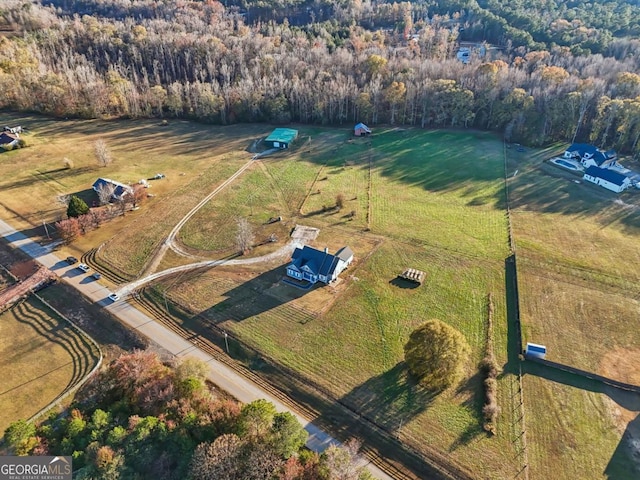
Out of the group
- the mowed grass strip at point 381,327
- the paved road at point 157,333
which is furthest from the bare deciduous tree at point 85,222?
the mowed grass strip at point 381,327

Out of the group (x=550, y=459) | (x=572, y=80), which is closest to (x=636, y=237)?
(x=550, y=459)

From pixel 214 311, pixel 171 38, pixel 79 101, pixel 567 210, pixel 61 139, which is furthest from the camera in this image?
pixel 171 38

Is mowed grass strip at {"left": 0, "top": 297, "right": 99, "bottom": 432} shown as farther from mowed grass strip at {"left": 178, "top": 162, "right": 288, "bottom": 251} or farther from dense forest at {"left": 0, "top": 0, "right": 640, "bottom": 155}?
dense forest at {"left": 0, "top": 0, "right": 640, "bottom": 155}

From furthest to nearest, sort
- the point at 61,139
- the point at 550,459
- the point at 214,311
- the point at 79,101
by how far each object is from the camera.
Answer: the point at 79,101 → the point at 61,139 → the point at 214,311 → the point at 550,459

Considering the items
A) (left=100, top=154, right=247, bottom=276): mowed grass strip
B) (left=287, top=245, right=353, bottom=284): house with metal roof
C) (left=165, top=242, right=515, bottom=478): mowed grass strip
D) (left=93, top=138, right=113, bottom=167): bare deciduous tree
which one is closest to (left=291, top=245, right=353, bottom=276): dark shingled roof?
(left=287, top=245, right=353, bottom=284): house with metal roof

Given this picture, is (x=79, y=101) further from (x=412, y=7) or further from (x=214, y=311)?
(x=412, y=7)

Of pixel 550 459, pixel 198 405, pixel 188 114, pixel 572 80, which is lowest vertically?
pixel 550 459

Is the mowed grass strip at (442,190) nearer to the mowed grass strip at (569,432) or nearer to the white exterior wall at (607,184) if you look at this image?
the white exterior wall at (607,184)

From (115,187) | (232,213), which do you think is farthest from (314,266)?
(115,187)
